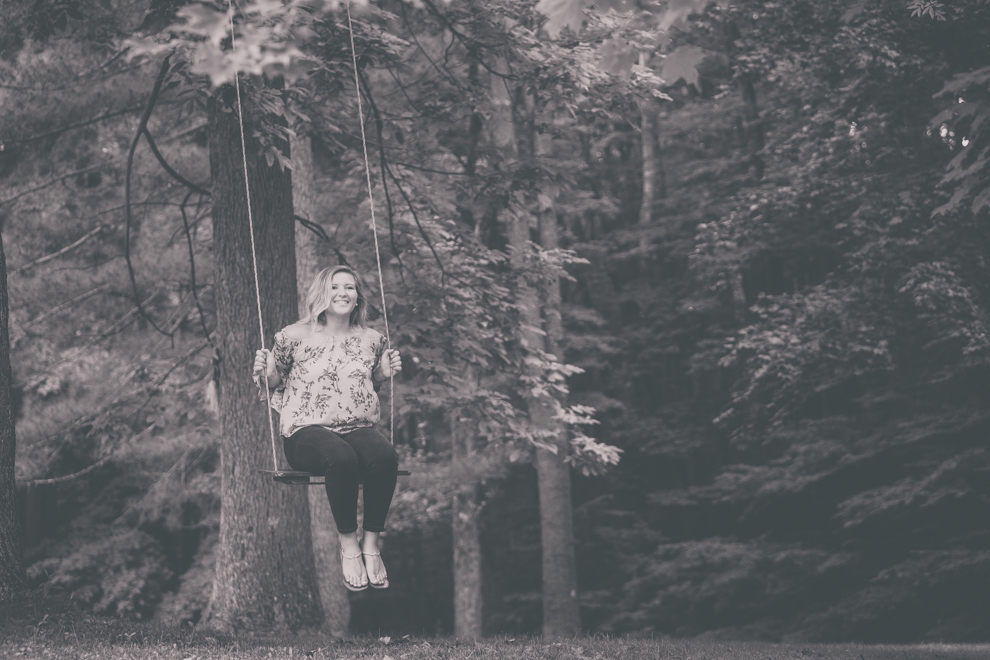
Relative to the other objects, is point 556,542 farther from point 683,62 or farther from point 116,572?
point 683,62

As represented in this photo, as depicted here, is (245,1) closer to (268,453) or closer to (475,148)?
(268,453)

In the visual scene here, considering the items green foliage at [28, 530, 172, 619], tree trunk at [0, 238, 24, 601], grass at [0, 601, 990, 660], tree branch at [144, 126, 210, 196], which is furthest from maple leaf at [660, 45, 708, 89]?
green foliage at [28, 530, 172, 619]

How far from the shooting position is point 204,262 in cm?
1277

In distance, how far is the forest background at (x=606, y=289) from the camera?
27.1 feet

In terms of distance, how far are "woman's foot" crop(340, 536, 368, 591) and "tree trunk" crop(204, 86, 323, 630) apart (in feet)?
5.71

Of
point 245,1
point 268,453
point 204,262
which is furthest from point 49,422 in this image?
point 245,1

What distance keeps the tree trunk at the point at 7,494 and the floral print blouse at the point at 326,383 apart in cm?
225

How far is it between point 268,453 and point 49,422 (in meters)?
7.06

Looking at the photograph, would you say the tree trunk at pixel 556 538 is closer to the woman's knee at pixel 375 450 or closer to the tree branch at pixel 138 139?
the tree branch at pixel 138 139

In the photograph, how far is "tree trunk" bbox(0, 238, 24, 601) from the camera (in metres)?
6.08

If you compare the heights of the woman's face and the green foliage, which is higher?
the woman's face

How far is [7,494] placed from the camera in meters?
6.27

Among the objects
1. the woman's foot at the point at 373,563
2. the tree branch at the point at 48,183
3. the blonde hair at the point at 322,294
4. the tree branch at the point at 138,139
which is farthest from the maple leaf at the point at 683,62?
the tree branch at the point at 48,183

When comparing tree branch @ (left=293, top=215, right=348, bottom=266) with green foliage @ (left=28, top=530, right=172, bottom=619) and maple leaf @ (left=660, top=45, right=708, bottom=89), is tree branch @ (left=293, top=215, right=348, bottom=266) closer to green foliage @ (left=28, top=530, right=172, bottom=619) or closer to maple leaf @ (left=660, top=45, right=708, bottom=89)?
maple leaf @ (left=660, top=45, right=708, bottom=89)
